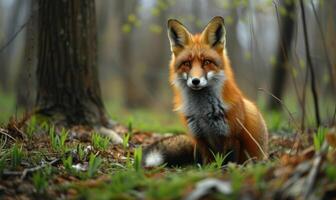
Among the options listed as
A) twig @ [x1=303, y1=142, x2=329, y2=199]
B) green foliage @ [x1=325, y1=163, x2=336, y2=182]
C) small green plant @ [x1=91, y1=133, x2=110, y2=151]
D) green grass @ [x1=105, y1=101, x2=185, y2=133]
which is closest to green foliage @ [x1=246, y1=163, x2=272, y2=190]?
twig @ [x1=303, y1=142, x2=329, y2=199]

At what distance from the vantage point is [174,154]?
544cm

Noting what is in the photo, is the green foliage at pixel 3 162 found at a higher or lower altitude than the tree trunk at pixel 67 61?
lower

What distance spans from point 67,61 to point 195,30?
91.3 ft

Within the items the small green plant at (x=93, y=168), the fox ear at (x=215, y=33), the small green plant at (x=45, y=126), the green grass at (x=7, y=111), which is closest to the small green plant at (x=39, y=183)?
the small green plant at (x=93, y=168)

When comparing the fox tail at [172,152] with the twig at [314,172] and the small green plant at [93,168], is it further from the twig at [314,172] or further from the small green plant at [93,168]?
the twig at [314,172]

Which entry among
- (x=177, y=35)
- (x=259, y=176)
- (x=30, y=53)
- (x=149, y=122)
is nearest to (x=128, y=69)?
(x=149, y=122)

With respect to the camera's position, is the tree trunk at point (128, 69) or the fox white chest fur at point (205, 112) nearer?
the fox white chest fur at point (205, 112)

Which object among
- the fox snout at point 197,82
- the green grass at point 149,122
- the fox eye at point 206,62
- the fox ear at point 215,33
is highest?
the fox ear at point 215,33

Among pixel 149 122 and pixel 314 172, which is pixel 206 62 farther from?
pixel 149 122

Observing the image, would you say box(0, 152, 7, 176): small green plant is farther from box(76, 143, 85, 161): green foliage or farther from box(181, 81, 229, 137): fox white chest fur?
box(181, 81, 229, 137): fox white chest fur

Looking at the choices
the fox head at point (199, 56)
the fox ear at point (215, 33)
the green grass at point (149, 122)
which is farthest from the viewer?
the green grass at point (149, 122)

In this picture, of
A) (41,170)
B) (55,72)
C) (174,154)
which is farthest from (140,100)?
(41,170)

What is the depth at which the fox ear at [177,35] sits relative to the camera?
5.54m

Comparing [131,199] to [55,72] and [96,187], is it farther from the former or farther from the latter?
[55,72]
